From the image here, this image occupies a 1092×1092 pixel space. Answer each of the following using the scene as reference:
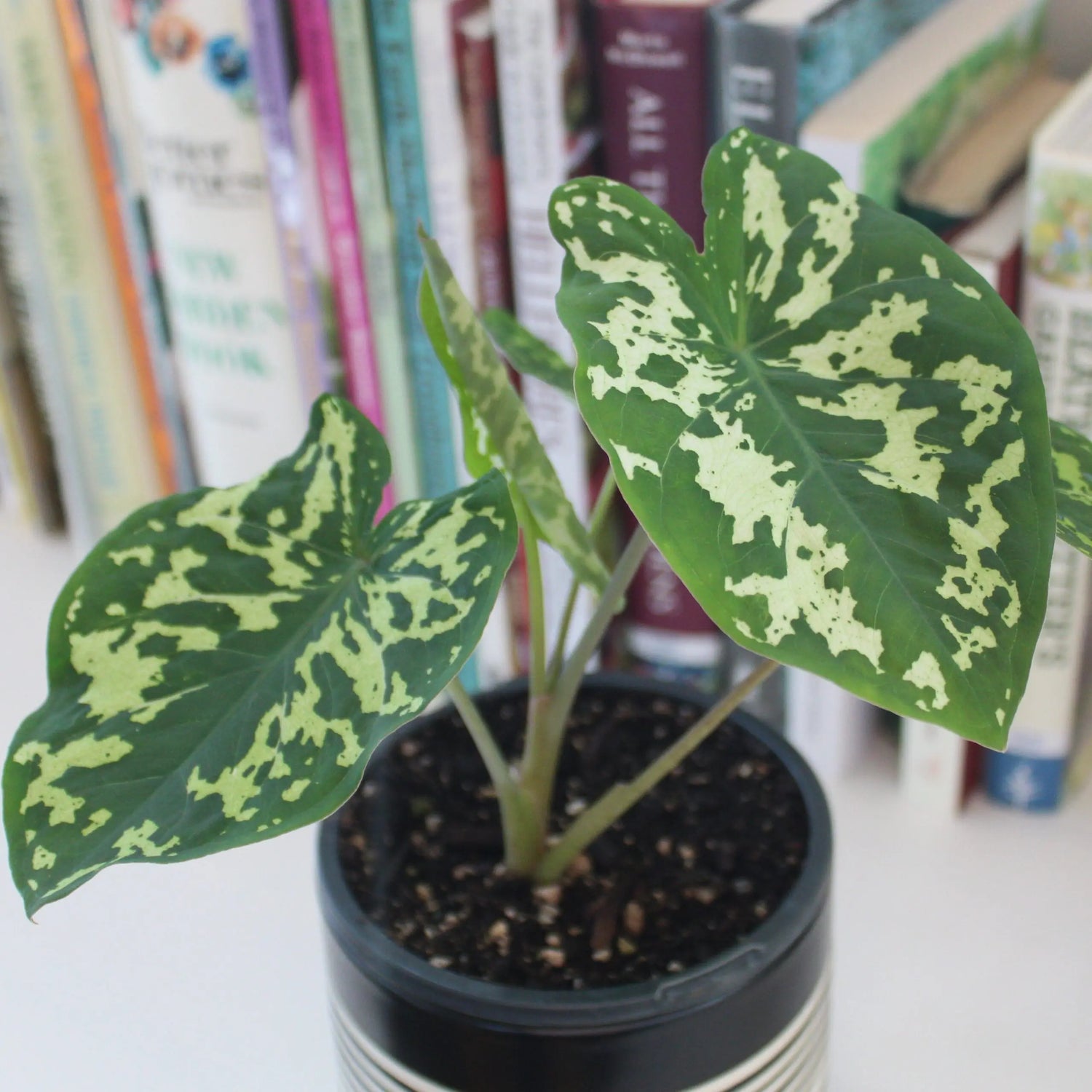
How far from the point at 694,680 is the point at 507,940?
356 mm

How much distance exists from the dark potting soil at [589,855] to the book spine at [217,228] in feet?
1.00

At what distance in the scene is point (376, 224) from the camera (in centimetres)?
69

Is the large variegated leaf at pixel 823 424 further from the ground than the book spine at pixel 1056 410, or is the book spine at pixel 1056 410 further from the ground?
the large variegated leaf at pixel 823 424

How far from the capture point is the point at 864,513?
314mm

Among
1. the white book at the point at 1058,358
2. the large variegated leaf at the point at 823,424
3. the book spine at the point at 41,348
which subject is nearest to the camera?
the large variegated leaf at the point at 823,424

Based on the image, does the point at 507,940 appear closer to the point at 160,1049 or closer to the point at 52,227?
the point at 160,1049

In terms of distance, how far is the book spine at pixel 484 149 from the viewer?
63 centimetres

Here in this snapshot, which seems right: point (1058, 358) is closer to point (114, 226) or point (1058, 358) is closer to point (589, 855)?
point (589, 855)

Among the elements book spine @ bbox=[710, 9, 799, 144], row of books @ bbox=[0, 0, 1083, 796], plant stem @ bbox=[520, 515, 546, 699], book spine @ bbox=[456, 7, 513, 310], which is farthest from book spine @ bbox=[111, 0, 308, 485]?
plant stem @ bbox=[520, 515, 546, 699]

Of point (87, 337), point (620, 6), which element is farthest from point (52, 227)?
point (620, 6)

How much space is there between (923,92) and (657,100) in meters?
0.12

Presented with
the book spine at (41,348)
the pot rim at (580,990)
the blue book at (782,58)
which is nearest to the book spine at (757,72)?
the blue book at (782,58)

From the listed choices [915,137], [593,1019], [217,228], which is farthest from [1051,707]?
[217,228]

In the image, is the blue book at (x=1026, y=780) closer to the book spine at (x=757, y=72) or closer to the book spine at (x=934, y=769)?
the book spine at (x=934, y=769)
